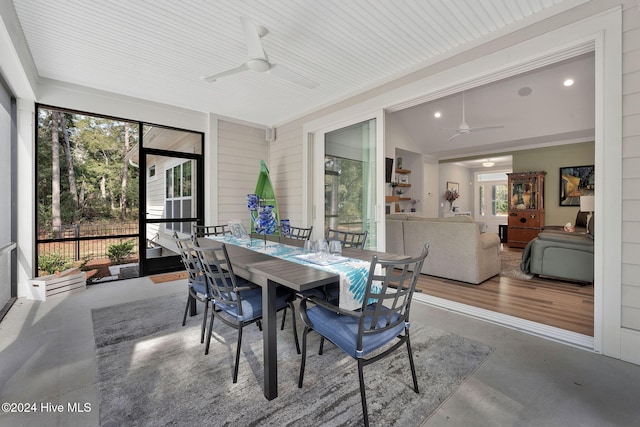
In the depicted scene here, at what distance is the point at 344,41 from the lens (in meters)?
2.96

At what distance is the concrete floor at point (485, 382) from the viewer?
160 centimetres

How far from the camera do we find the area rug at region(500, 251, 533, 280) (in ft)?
14.9

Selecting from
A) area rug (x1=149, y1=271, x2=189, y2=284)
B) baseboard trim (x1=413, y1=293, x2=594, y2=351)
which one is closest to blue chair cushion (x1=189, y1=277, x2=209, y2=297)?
area rug (x1=149, y1=271, x2=189, y2=284)

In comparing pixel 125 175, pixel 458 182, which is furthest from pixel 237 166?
pixel 458 182

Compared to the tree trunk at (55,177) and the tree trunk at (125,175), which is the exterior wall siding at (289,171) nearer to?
the tree trunk at (125,175)

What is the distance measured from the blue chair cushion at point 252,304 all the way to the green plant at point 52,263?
310 cm

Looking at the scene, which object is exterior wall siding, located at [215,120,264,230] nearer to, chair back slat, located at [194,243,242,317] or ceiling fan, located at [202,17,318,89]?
ceiling fan, located at [202,17,318,89]

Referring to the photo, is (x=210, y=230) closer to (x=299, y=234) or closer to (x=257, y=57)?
(x=299, y=234)

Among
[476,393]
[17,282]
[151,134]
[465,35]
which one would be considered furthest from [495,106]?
[17,282]

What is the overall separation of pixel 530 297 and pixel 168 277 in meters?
5.01

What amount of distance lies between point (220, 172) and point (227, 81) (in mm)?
1733

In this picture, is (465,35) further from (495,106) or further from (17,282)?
(17,282)

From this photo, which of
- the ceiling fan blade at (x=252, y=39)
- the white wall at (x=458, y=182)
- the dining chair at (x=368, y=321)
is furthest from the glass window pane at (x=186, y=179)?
the white wall at (x=458, y=182)

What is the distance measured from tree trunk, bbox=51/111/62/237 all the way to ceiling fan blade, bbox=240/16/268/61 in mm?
3455
